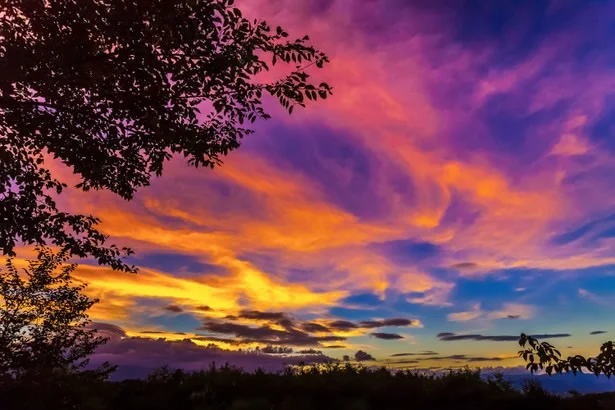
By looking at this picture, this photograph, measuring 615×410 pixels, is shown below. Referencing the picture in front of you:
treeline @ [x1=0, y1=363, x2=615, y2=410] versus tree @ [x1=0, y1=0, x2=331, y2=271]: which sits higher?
tree @ [x1=0, y1=0, x2=331, y2=271]

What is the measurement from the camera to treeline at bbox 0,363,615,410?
36.0ft

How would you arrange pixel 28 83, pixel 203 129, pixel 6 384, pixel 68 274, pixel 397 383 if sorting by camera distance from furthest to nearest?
pixel 68 274 → pixel 397 383 → pixel 203 129 → pixel 6 384 → pixel 28 83

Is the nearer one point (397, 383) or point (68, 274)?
point (397, 383)

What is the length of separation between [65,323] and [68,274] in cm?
161

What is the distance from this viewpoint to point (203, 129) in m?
11.7

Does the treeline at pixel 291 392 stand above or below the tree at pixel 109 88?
below

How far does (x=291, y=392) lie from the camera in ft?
46.0

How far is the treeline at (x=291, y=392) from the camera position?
10984 millimetres

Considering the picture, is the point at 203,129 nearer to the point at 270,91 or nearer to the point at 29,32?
the point at 270,91

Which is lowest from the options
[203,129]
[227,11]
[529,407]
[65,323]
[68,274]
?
[529,407]

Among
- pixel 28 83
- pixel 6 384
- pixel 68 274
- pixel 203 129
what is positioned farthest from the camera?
pixel 68 274

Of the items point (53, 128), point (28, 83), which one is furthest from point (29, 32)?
point (53, 128)

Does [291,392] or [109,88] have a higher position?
[109,88]

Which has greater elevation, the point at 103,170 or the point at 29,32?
the point at 29,32
